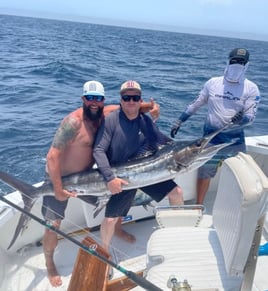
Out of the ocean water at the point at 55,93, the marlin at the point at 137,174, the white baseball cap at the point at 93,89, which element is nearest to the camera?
the white baseball cap at the point at 93,89

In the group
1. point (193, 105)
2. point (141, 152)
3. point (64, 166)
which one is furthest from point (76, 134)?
point (193, 105)

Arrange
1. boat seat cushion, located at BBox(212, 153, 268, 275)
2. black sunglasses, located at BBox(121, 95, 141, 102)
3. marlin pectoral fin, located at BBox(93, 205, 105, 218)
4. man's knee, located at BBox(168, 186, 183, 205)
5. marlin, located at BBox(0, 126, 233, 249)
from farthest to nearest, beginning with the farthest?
man's knee, located at BBox(168, 186, 183, 205)
marlin pectoral fin, located at BBox(93, 205, 105, 218)
marlin, located at BBox(0, 126, 233, 249)
black sunglasses, located at BBox(121, 95, 141, 102)
boat seat cushion, located at BBox(212, 153, 268, 275)

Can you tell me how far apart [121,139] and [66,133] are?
1.43 feet

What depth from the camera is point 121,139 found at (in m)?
3.04

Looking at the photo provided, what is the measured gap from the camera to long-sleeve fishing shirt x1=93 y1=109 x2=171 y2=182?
2.96m

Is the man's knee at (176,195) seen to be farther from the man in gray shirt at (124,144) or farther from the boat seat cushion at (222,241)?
the boat seat cushion at (222,241)

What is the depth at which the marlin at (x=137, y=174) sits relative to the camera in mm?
3098

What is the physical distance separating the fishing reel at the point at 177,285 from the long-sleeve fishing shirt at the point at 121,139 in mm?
954

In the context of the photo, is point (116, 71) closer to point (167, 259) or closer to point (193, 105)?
point (193, 105)

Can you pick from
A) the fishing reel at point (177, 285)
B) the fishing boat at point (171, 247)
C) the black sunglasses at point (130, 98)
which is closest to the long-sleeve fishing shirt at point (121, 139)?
the black sunglasses at point (130, 98)

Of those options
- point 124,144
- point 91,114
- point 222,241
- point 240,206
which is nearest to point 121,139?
point 124,144

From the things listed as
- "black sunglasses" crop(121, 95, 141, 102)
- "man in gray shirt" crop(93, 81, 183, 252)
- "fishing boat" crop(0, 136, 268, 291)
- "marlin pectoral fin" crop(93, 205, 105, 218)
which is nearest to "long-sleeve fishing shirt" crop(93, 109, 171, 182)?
"man in gray shirt" crop(93, 81, 183, 252)

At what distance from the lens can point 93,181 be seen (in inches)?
122

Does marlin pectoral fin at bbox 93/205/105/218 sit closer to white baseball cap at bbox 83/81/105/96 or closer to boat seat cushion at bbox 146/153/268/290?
boat seat cushion at bbox 146/153/268/290
